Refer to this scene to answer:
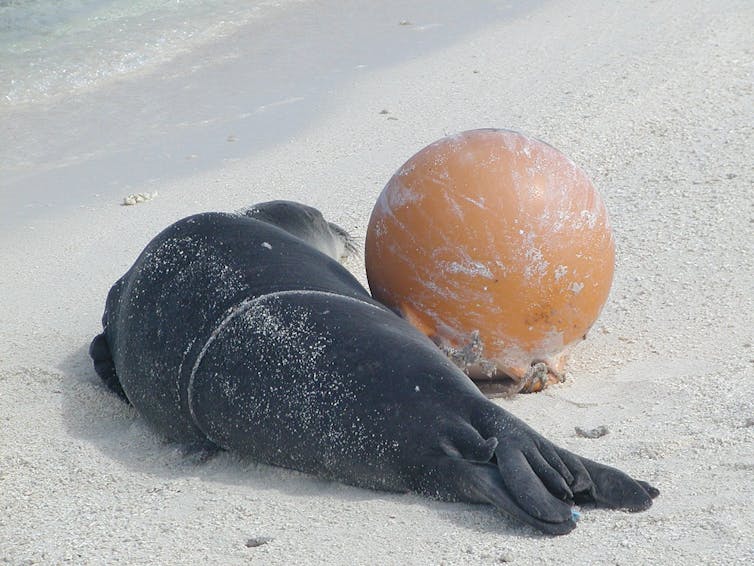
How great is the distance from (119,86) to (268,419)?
6.79 meters

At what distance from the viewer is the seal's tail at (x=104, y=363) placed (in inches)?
188

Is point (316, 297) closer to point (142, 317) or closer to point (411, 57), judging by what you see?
point (142, 317)

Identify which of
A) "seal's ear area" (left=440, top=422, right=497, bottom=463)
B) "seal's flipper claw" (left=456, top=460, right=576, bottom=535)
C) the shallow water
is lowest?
the shallow water

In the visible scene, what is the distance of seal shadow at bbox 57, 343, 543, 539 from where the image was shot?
349cm

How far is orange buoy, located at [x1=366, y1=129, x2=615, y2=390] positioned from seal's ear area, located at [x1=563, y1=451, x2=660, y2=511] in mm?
988

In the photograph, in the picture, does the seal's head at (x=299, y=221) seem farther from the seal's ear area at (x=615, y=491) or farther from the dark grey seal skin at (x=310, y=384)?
the seal's ear area at (x=615, y=491)

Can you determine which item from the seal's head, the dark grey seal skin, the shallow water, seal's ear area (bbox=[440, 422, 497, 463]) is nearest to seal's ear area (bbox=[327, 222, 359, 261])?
the seal's head

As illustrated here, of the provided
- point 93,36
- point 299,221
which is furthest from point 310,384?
point 93,36

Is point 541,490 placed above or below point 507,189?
below

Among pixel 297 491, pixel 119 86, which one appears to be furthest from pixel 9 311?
pixel 119 86

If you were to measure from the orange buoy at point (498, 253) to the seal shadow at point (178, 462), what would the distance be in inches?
35.4

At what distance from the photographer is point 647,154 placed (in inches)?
275

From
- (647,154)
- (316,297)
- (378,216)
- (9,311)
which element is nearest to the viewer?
(316,297)

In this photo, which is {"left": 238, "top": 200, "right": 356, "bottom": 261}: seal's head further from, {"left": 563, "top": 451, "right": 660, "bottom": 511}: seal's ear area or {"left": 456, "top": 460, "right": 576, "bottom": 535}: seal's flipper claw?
{"left": 563, "top": 451, "right": 660, "bottom": 511}: seal's ear area
